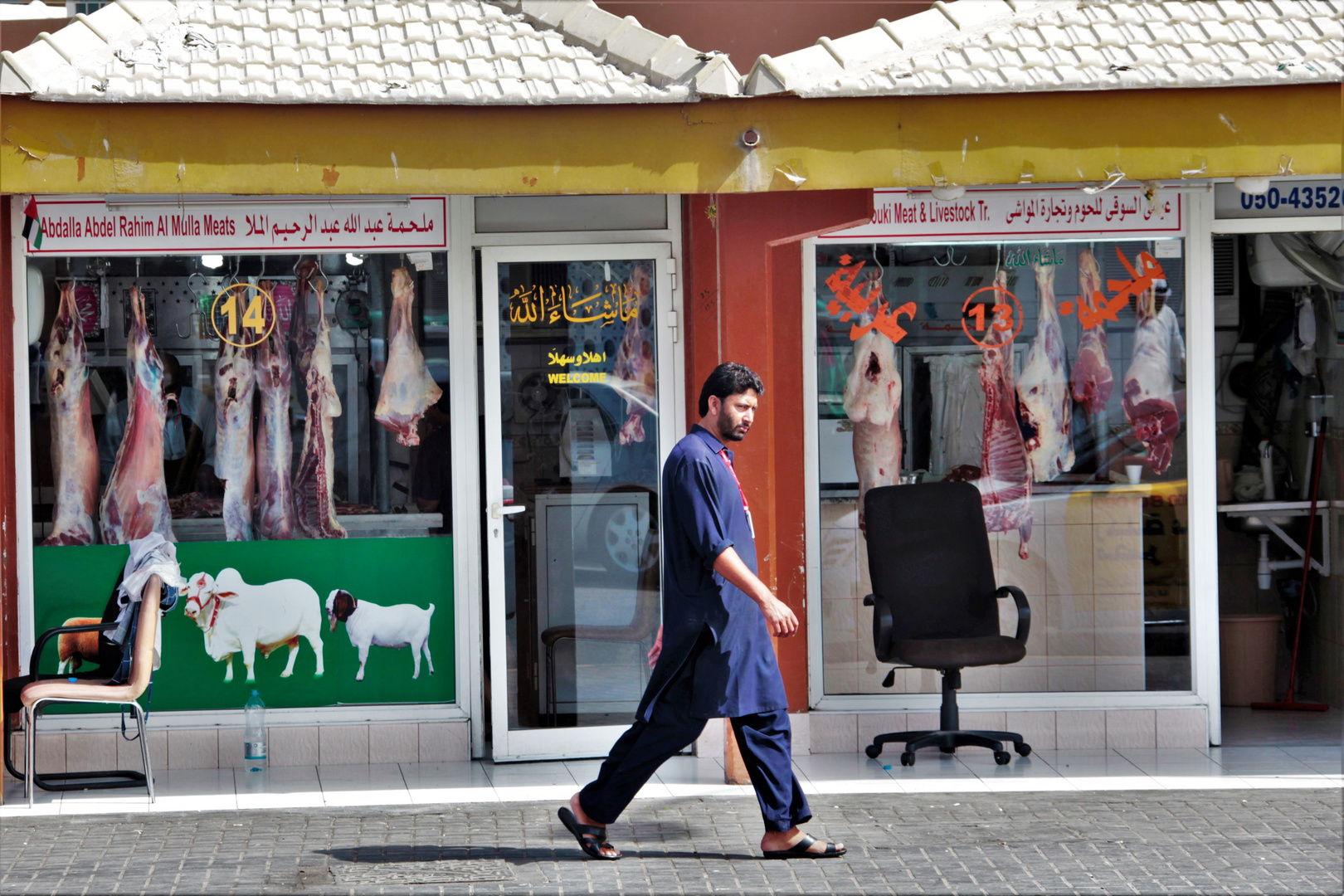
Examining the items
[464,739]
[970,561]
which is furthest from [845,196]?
[464,739]

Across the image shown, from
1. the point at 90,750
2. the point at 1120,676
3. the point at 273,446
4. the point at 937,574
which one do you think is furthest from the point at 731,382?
the point at 90,750

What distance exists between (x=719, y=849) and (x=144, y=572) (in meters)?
2.83

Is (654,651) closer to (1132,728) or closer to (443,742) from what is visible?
(443,742)

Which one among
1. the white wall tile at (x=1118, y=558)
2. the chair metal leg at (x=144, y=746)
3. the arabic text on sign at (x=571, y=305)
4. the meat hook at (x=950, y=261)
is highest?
the meat hook at (x=950, y=261)

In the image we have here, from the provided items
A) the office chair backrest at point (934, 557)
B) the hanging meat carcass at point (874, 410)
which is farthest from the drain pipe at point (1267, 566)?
the hanging meat carcass at point (874, 410)

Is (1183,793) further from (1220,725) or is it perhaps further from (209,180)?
(209,180)

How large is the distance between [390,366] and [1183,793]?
13.0ft

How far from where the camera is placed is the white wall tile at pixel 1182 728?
7.27 metres

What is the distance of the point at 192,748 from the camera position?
6984 millimetres

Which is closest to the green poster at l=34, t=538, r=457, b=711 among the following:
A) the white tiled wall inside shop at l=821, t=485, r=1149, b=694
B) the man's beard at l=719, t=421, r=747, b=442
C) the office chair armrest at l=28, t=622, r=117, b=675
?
the office chair armrest at l=28, t=622, r=117, b=675

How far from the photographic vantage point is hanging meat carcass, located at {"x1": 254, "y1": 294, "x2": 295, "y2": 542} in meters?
7.18

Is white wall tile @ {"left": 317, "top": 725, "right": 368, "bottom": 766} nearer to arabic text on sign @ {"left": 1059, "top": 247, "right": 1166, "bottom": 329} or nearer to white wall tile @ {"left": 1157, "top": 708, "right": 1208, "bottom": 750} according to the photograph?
white wall tile @ {"left": 1157, "top": 708, "right": 1208, "bottom": 750}

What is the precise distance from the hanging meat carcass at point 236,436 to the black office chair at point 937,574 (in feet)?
9.49

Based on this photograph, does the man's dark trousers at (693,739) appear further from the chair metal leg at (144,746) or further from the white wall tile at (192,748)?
the white wall tile at (192,748)
